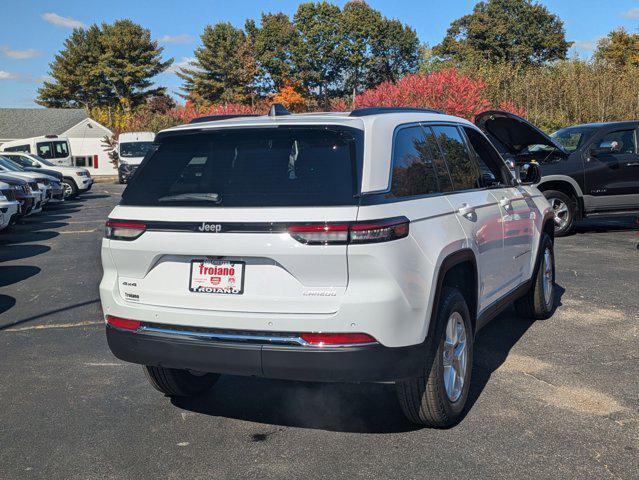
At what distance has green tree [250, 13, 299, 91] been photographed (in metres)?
80.6

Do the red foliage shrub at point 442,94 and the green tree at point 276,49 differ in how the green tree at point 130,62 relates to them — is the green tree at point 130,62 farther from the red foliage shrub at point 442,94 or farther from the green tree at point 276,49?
the red foliage shrub at point 442,94

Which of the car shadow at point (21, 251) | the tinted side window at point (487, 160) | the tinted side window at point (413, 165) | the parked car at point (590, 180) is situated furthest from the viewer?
the parked car at point (590, 180)

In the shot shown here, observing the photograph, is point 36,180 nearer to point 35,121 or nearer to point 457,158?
point 457,158

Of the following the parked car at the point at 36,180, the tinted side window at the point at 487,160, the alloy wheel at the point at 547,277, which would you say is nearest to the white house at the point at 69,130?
the parked car at the point at 36,180

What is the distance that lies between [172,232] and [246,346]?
28.1 inches

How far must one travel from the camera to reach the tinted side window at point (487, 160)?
545cm

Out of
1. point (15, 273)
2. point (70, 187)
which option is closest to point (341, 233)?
point (15, 273)

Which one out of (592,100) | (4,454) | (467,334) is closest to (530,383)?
(467,334)

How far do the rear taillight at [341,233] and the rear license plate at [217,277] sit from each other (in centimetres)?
37

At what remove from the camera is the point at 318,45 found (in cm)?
8006

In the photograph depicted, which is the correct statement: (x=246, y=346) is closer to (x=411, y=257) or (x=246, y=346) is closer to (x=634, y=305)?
(x=411, y=257)

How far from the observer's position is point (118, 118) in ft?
247

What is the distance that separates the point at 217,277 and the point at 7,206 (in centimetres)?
1089

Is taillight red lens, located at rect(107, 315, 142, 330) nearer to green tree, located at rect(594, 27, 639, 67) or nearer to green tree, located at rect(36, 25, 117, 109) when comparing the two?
green tree, located at rect(594, 27, 639, 67)
